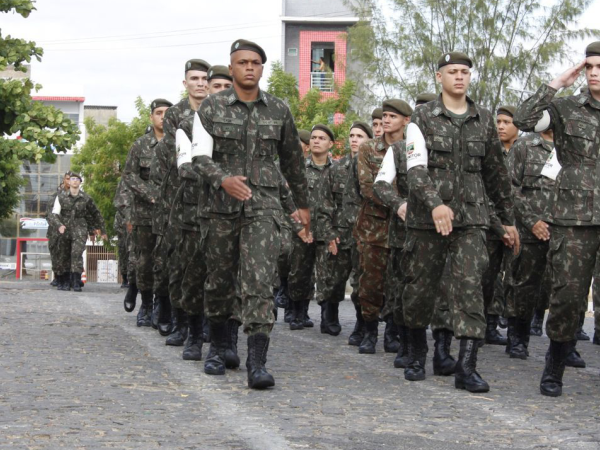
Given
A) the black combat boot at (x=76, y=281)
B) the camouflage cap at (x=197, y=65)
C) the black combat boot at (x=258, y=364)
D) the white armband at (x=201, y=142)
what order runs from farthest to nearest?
the black combat boot at (x=76, y=281) → the camouflage cap at (x=197, y=65) → the white armband at (x=201, y=142) → the black combat boot at (x=258, y=364)

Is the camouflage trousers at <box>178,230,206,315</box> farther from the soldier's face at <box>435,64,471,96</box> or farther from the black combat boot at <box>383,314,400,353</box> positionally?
the soldier's face at <box>435,64,471,96</box>

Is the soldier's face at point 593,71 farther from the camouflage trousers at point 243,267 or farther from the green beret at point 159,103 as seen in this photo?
the green beret at point 159,103

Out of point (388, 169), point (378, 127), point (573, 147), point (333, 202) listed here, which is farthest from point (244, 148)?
point (333, 202)

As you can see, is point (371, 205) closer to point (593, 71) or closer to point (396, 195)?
point (396, 195)

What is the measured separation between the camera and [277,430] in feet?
20.5

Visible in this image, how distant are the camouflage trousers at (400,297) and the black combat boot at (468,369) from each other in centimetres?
46

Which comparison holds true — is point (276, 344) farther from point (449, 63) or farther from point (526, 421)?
point (526, 421)

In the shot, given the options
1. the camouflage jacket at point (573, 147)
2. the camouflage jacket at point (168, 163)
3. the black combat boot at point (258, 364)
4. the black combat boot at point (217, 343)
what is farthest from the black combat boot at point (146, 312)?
the camouflage jacket at point (573, 147)

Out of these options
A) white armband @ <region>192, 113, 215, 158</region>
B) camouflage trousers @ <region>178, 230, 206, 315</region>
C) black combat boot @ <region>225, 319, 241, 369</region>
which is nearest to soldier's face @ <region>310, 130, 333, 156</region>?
camouflage trousers @ <region>178, 230, 206, 315</region>

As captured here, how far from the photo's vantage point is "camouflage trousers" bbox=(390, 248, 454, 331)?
8.86m

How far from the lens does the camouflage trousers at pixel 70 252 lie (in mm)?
22703

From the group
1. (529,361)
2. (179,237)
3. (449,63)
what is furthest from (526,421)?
(179,237)

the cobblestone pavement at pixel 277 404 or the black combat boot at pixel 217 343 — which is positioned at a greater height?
the black combat boot at pixel 217 343

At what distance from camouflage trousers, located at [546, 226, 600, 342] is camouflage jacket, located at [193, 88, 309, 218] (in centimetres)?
190
